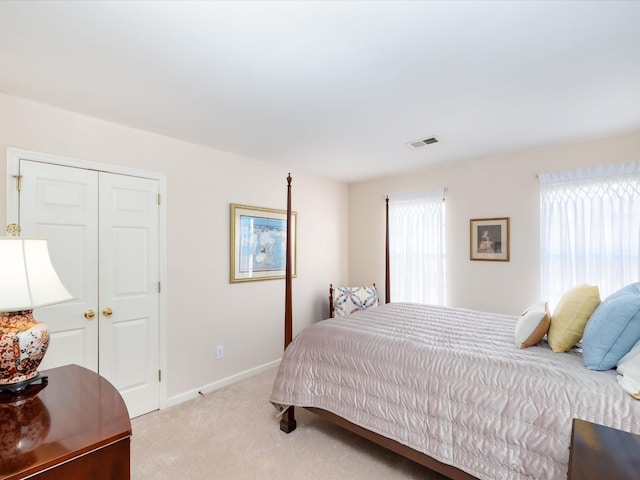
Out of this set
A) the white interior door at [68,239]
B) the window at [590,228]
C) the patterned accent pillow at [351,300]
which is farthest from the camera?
the patterned accent pillow at [351,300]

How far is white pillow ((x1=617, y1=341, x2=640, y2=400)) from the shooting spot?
4.48 ft

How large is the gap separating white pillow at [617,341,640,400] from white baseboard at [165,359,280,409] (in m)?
3.15

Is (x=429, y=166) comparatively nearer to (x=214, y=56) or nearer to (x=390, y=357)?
(x=390, y=357)

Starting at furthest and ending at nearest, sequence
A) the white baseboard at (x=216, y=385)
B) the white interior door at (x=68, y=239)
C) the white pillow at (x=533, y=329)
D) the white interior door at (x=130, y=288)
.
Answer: the white baseboard at (x=216, y=385), the white interior door at (x=130, y=288), the white interior door at (x=68, y=239), the white pillow at (x=533, y=329)

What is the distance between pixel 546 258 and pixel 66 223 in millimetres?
4277

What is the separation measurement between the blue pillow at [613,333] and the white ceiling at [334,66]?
4.30 feet

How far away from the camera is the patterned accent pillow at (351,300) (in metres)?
4.17

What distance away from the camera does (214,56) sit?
1.72 meters

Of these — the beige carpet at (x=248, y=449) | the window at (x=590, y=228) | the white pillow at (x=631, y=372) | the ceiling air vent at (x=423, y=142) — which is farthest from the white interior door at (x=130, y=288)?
the window at (x=590, y=228)

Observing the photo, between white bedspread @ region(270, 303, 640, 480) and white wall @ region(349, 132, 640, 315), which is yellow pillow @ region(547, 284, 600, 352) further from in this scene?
white wall @ region(349, 132, 640, 315)

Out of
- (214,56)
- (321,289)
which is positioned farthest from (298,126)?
(321,289)

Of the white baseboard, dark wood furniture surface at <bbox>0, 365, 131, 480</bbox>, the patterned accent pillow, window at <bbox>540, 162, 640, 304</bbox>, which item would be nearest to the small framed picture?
window at <bbox>540, 162, 640, 304</bbox>

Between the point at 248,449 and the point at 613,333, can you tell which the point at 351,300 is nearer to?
the point at 248,449

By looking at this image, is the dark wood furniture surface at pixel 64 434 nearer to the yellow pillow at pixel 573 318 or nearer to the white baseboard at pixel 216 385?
the white baseboard at pixel 216 385
